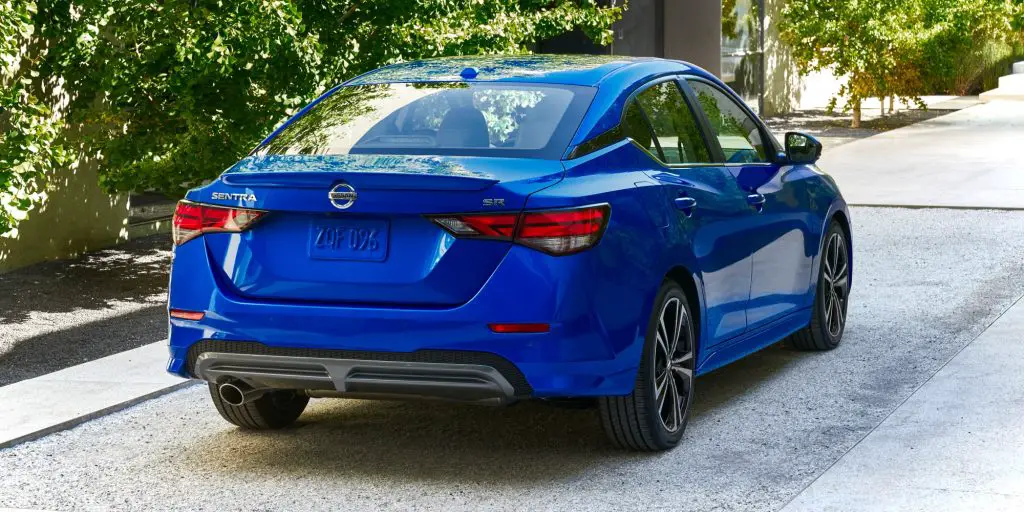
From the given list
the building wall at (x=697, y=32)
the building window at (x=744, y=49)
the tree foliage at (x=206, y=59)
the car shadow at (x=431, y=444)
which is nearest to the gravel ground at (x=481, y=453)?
the car shadow at (x=431, y=444)

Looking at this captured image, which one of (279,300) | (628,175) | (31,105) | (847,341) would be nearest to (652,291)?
(628,175)

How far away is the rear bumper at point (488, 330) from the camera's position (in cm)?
581

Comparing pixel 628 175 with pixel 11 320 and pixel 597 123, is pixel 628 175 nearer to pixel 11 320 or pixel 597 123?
pixel 597 123

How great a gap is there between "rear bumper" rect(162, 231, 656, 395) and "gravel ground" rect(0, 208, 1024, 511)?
0.42 meters

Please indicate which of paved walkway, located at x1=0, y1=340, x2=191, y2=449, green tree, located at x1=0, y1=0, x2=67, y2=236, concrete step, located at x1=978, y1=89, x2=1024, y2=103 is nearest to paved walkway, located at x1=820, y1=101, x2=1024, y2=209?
A: concrete step, located at x1=978, y1=89, x2=1024, y2=103

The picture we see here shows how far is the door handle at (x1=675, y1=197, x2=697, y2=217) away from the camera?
21.9 feet

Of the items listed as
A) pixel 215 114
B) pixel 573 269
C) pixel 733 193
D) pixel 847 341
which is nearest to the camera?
pixel 573 269

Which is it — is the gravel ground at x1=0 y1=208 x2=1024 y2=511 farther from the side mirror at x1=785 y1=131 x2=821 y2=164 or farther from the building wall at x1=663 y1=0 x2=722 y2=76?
the building wall at x1=663 y1=0 x2=722 y2=76

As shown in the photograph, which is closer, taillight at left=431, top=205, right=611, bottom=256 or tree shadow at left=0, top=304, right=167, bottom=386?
taillight at left=431, top=205, right=611, bottom=256

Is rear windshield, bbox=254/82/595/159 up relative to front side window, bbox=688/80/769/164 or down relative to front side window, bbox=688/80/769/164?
up

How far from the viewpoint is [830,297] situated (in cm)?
890

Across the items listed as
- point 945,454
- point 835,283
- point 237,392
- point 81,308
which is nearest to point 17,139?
point 81,308

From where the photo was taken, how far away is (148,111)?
11695mm

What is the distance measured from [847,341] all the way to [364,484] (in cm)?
392
